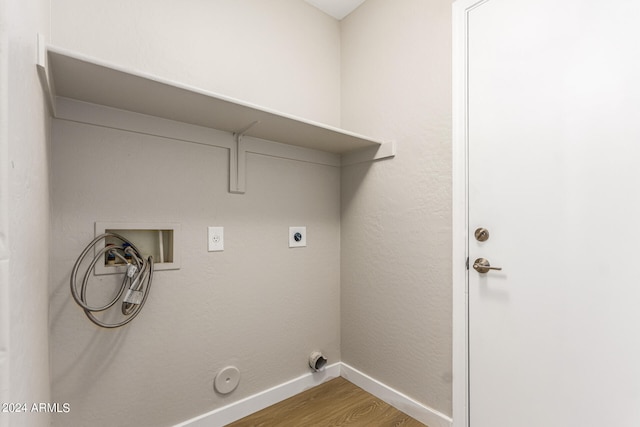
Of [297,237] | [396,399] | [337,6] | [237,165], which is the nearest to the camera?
[237,165]

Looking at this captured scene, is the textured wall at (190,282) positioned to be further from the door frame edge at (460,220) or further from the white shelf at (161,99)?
the door frame edge at (460,220)

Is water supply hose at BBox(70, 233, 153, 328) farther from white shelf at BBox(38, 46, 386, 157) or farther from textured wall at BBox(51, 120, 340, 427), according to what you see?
white shelf at BBox(38, 46, 386, 157)

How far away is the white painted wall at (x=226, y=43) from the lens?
4.06 feet

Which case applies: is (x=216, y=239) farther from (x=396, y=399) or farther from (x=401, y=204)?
(x=396, y=399)

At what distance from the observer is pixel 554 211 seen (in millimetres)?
1164

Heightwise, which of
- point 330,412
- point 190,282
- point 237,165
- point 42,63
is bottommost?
point 330,412

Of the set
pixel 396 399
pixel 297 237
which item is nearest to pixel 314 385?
pixel 396 399

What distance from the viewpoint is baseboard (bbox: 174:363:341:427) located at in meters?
1.48

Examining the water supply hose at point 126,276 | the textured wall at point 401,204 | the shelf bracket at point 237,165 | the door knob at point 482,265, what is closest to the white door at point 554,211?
the door knob at point 482,265

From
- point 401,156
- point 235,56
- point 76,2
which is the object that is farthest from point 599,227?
point 76,2

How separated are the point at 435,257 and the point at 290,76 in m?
1.38

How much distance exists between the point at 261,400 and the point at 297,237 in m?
0.94

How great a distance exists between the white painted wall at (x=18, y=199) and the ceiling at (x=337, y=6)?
1649 mm

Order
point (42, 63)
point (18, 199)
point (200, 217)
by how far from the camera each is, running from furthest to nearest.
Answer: point (200, 217)
point (42, 63)
point (18, 199)
